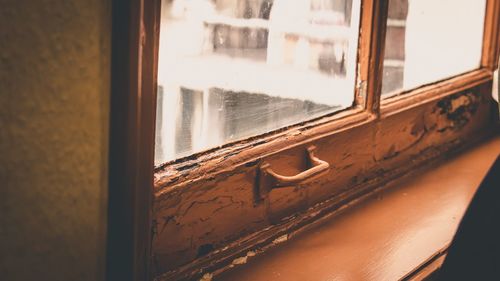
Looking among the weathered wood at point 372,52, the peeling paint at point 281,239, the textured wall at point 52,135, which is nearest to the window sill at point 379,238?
the peeling paint at point 281,239

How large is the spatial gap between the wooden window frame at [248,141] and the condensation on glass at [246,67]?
0.03m

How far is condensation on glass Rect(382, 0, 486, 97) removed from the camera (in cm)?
157

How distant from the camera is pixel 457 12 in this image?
1834 mm

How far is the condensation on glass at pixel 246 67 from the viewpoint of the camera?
1028 mm

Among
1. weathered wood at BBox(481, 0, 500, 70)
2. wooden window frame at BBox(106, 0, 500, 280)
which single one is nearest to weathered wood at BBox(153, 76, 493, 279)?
wooden window frame at BBox(106, 0, 500, 280)

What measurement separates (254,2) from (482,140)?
3.48 feet

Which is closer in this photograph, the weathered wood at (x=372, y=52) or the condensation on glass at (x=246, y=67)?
the condensation on glass at (x=246, y=67)

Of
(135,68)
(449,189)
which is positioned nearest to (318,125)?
(449,189)

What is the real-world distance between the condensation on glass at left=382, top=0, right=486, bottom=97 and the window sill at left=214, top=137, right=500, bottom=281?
0.85 ft

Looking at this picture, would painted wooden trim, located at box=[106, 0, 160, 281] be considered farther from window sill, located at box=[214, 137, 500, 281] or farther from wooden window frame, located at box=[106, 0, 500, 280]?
window sill, located at box=[214, 137, 500, 281]

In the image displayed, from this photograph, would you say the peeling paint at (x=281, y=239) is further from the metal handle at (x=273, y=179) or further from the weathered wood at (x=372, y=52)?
the weathered wood at (x=372, y=52)

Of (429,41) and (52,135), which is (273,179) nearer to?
(52,135)

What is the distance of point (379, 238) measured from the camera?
1.28 metres

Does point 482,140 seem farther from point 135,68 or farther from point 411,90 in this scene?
point 135,68
